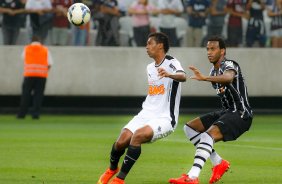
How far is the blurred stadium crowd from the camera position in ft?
85.2

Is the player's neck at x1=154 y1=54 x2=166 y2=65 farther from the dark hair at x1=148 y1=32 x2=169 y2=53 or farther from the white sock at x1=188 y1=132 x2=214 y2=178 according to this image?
the white sock at x1=188 y1=132 x2=214 y2=178

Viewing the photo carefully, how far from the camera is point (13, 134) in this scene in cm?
2012

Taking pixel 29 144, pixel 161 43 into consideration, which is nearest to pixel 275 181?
pixel 161 43

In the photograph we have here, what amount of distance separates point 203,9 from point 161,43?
15.0 metres

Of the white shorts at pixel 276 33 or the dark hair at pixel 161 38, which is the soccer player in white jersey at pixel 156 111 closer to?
the dark hair at pixel 161 38

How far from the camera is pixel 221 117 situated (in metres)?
11.6

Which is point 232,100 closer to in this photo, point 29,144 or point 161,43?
point 161,43

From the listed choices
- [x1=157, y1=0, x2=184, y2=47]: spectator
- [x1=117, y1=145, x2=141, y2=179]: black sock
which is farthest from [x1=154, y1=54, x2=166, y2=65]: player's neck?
[x1=157, y1=0, x2=184, y2=47]: spectator

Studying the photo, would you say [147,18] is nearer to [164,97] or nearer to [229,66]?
[229,66]

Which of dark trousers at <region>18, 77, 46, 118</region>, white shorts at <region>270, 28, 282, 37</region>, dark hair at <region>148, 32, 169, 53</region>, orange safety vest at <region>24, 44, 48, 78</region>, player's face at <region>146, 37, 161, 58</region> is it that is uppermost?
dark hair at <region>148, 32, 169, 53</region>

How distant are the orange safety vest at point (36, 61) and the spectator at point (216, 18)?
15.5 ft

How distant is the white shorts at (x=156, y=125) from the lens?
36.0ft

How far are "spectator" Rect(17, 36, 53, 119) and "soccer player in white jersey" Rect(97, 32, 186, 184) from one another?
46.8 feet

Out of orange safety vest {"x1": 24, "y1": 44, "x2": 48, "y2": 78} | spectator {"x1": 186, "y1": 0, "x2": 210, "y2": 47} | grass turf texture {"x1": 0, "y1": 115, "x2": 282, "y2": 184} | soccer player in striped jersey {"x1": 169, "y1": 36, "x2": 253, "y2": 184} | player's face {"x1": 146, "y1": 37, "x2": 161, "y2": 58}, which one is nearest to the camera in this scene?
soccer player in striped jersey {"x1": 169, "y1": 36, "x2": 253, "y2": 184}
